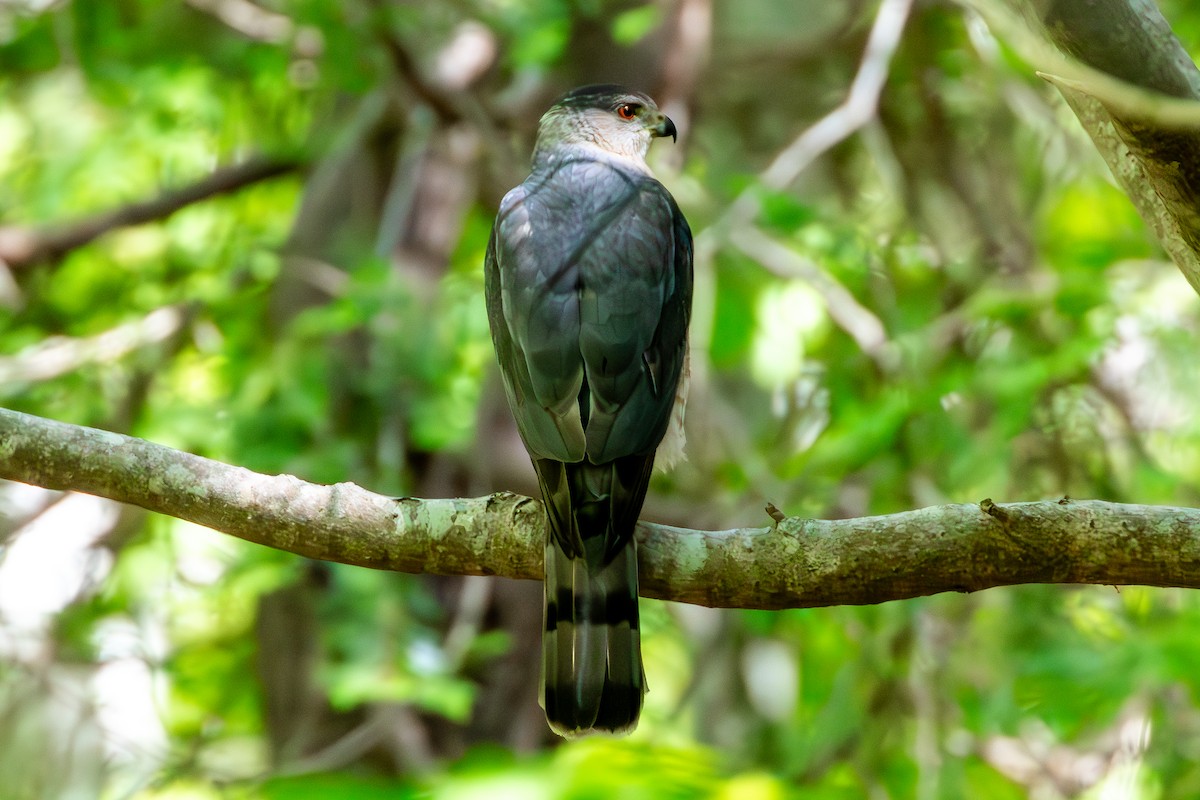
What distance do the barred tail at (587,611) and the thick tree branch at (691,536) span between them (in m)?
0.08

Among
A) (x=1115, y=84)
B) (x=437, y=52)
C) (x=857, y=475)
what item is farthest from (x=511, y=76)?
(x=1115, y=84)

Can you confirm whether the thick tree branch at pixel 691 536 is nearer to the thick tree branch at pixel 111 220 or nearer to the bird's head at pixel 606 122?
the bird's head at pixel 606 122

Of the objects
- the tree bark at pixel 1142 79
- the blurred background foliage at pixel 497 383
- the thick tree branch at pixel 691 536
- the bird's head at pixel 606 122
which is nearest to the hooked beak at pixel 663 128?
the bird's head at pixel 606 122

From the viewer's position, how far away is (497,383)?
6.02m

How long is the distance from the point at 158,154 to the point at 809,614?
449 cm

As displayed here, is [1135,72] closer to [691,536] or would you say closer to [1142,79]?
[1142,79]

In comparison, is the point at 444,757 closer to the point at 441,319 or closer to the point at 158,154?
the point at 441,319

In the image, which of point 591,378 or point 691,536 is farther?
point 591,378

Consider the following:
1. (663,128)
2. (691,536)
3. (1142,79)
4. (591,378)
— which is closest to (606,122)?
(663,128)

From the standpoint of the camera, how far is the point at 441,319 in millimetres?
5684

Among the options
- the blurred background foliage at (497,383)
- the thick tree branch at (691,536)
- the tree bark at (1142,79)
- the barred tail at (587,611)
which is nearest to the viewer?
the tree bark at (1142,79)

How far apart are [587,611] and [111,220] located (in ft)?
14.9

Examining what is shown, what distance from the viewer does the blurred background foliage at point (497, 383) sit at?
4.93 metres

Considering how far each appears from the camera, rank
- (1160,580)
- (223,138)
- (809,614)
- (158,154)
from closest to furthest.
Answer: (1160,580)
(809,614)
(158,154)
(223,138)
